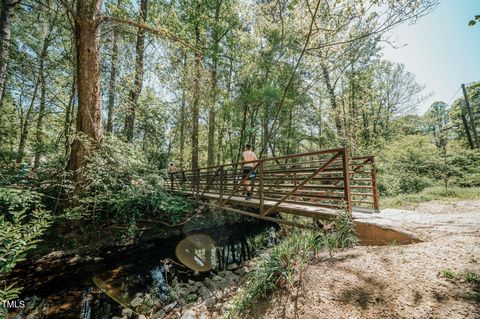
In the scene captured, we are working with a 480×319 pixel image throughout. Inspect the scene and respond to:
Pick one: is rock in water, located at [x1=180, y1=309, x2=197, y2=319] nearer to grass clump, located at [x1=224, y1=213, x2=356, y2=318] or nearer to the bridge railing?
grass clump, located at [x1=224, y1=213, x2=356, y2=318]

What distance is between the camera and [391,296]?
1999mm

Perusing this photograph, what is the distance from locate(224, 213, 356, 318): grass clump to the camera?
261 centimetres

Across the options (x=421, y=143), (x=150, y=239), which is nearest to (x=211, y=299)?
(x=150, y=239)

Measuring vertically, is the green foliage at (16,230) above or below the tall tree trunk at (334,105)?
below

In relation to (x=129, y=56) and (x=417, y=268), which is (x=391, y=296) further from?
(x=129, y=56)

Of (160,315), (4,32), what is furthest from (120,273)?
(4,32)

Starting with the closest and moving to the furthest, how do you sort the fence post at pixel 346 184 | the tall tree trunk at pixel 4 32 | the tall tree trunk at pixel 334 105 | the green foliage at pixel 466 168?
the fence post at pixel 346 184
the tall tree trunk at pixel 4 32
the green foliage at pixel 466 168
the tall tree trunk at pixel 334 105

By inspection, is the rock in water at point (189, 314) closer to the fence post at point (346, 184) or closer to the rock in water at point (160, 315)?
the rock in water at point (160, 315)

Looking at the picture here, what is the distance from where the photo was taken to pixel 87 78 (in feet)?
19.1

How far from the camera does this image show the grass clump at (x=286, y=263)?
2.61 m

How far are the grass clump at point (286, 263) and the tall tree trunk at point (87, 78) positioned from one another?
5.62m

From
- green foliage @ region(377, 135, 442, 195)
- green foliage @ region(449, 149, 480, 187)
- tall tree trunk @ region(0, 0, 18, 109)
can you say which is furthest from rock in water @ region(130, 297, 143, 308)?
green foliage @ region(449, 149, 480, 187)

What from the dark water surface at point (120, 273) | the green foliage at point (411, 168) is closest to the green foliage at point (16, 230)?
the dark water surface at point (120, 273)

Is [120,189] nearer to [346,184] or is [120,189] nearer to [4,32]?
[4,32]
